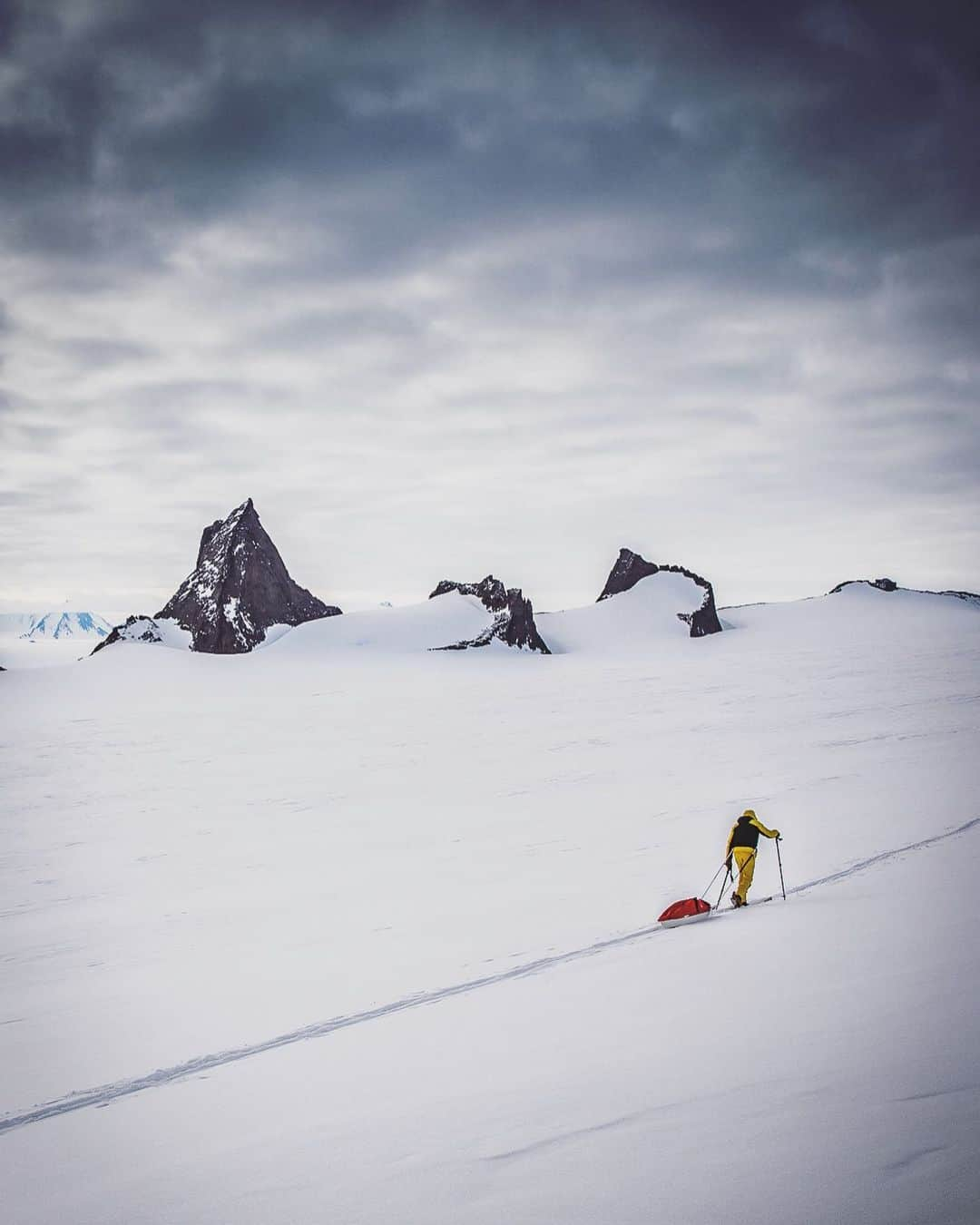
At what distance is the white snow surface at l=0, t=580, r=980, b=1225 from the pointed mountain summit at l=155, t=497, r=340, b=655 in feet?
51.2

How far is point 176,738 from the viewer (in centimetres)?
2038

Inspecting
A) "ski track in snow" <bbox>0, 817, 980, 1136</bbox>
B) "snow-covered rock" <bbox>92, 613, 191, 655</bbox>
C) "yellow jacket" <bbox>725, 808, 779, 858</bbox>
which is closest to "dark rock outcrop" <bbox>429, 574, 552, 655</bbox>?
"snow-covered rock" <bbox>92, 613, 191, 655</bbox>

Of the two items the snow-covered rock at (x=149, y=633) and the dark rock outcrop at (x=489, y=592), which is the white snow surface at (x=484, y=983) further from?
the dark rock outcrop at (x=489, y=592)

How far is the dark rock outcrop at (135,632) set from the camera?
114 feet

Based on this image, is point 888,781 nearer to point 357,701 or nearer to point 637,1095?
point 637,1095

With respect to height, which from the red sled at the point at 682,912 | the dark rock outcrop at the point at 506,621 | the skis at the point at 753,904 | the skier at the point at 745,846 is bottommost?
the skis at the point at 753,904

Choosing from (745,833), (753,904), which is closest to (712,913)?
(753,904)

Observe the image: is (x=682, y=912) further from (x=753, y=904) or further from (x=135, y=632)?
(x=135, y=632)

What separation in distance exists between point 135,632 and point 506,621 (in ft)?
60.7

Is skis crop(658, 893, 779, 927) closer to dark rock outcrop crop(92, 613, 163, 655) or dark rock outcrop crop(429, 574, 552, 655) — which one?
dark rock outcrop crop(429, 574, 552, 655)

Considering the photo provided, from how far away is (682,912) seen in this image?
809cm

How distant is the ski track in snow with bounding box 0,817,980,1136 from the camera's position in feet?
16.8

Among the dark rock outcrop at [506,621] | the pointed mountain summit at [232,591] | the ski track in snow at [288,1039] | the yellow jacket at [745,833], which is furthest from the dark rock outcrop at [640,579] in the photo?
the ski track in snow at [288,1039]

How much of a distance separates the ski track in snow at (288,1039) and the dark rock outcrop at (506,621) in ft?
94.2
